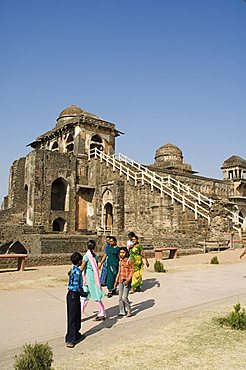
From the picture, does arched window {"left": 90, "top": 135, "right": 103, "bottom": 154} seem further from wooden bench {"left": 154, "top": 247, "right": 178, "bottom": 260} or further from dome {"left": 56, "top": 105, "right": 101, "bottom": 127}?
wooden bench {"left": 154, "top": 247, "right": 178, "bottom": 260}

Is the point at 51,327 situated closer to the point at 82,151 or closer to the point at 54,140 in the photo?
the point at 82,151

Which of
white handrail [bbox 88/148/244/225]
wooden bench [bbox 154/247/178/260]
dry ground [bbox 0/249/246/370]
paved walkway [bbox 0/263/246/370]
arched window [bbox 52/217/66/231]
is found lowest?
dry ground [bbox 0/249/246/370]

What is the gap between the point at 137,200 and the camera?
89.4 ft

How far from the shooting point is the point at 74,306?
197 inches

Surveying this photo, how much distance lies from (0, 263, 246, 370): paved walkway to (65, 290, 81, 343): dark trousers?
14 centimetres

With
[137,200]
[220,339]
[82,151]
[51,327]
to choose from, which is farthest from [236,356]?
[82,151]

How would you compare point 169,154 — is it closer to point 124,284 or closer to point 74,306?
point 124,284

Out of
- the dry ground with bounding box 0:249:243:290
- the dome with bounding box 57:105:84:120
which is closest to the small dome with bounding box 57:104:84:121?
the dome with bounding box 57:105:84:120

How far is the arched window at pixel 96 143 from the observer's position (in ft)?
115

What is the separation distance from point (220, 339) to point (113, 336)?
1.41 m

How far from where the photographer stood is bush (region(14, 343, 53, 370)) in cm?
332

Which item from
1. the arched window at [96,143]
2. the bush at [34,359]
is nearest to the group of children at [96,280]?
the bush at [34,359]

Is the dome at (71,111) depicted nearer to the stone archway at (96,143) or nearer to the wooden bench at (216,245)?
the stone archway at (96,143)

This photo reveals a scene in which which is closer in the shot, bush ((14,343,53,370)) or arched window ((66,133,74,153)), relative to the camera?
bush ((14,343,53,370))
